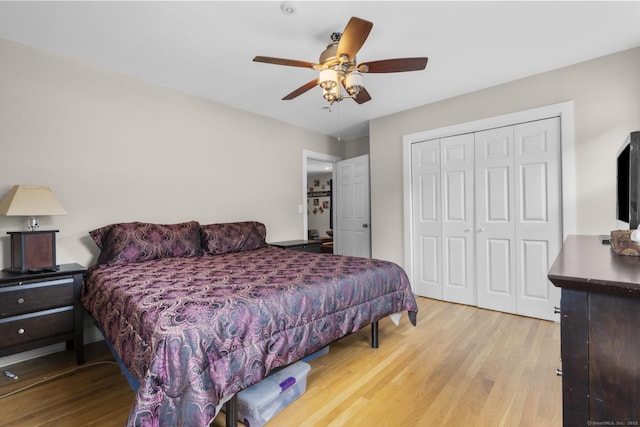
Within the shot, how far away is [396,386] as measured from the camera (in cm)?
187

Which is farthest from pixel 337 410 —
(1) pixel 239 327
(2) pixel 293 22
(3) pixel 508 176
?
(3) pixel 508 176

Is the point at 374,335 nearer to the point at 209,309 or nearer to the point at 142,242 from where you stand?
the point at 209,309

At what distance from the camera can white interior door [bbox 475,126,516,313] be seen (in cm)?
314

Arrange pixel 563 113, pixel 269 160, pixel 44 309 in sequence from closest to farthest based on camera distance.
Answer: pixel 44 309 < pixel 563 113 < pixel 269 160

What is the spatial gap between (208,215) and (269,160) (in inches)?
45.7

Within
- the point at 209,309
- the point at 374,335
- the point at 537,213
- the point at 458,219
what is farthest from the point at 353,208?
the point at 209,309

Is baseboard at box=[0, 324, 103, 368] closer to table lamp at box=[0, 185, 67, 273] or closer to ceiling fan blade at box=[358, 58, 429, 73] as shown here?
table lamp at box=[0, 185, 67, 273]

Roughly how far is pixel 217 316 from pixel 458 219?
3041mm

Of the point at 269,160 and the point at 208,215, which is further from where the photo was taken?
the point at 269,160

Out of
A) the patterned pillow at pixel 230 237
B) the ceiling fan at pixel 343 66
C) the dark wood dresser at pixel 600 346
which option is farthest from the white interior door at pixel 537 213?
the patterned pillow at pixel 230 237

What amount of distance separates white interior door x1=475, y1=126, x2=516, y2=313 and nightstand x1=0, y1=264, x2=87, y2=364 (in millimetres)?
3730

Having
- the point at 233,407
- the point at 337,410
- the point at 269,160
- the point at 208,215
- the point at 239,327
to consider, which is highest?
the point at 269,160

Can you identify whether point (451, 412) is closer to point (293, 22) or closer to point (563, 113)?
point (293, 22)

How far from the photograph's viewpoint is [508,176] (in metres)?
3.13
